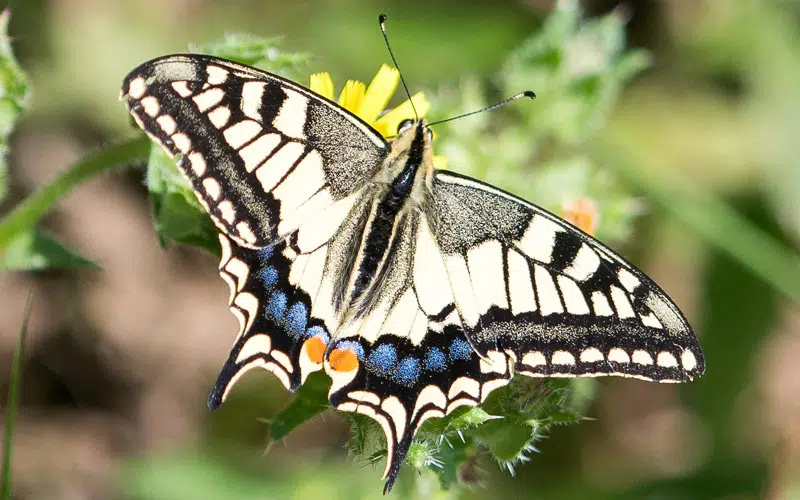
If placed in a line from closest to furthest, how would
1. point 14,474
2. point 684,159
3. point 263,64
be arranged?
point 263,64 < point 14,474 < point 684,159

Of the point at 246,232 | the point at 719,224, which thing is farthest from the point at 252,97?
the point at 719,224

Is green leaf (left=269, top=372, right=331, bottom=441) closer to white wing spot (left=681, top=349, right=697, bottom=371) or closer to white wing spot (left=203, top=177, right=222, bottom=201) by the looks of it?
white wing spot (left=203, top=177, right=222, bottom=201)

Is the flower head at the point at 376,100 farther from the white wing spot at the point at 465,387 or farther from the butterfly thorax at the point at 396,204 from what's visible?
the white wing spot at the point at 465,387

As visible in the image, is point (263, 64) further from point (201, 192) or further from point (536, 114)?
point (536, 114)

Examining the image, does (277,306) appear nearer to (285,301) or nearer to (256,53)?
(285,301)

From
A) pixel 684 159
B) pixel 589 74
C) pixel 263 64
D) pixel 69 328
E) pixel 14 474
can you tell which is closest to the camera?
pixel 263 64

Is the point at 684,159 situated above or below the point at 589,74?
above

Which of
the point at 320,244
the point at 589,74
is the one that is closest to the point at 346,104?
the point at 320,244

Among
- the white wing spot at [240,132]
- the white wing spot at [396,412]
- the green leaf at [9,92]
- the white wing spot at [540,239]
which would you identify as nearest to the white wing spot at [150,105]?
the white wing spot at [240,132]
